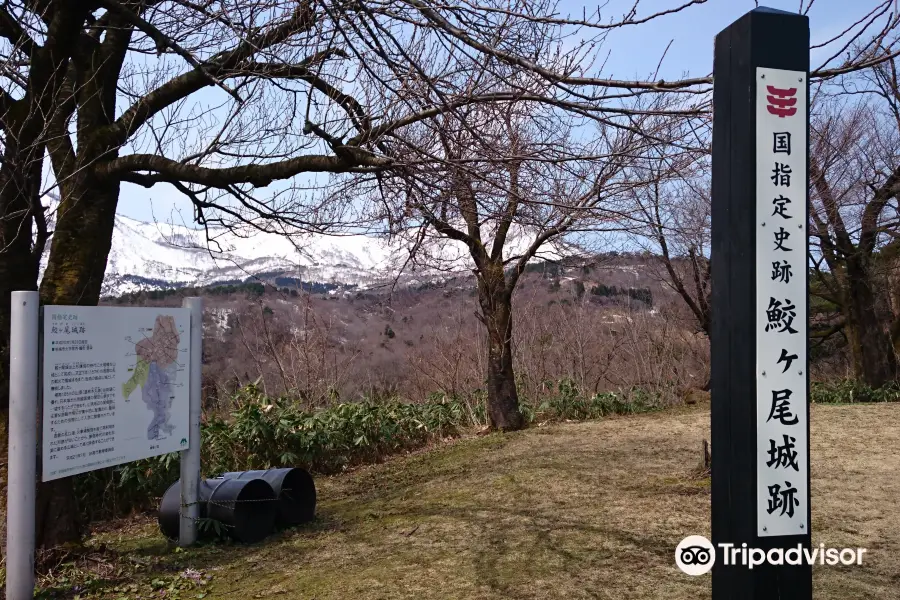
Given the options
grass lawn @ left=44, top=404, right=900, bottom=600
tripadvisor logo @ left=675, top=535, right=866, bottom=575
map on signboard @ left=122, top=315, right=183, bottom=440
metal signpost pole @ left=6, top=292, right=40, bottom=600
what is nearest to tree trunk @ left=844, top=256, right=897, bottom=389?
grass lawn @ left=44, top=404, right=900, bottom=600

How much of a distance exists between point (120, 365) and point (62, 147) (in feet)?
5.33

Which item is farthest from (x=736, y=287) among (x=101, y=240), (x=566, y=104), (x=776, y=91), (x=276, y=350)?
(x=276, y=350)

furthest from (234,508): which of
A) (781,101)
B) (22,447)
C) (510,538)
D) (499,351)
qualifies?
(499,351)

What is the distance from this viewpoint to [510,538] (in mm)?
4125

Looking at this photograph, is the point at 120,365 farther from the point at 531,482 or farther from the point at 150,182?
the point at 531,482

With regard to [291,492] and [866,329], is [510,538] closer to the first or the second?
[291,492]

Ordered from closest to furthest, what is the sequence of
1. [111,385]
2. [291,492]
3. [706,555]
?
1. [706,555]
2. [111,385]
3. [291,492]

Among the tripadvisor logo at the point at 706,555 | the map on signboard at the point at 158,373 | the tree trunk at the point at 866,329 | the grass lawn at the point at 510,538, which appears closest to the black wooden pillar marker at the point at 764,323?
the tripadvisor logo at the point at 706,555

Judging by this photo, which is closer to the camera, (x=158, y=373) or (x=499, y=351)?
(x=158, y=373)

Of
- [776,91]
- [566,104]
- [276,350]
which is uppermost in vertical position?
[566,104]

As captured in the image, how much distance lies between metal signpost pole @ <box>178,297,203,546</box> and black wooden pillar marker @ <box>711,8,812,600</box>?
339 cm

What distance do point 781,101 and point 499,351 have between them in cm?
639

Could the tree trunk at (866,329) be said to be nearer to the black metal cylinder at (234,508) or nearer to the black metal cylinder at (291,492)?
the black metal cylinder at (291,492)

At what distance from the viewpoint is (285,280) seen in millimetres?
9984
